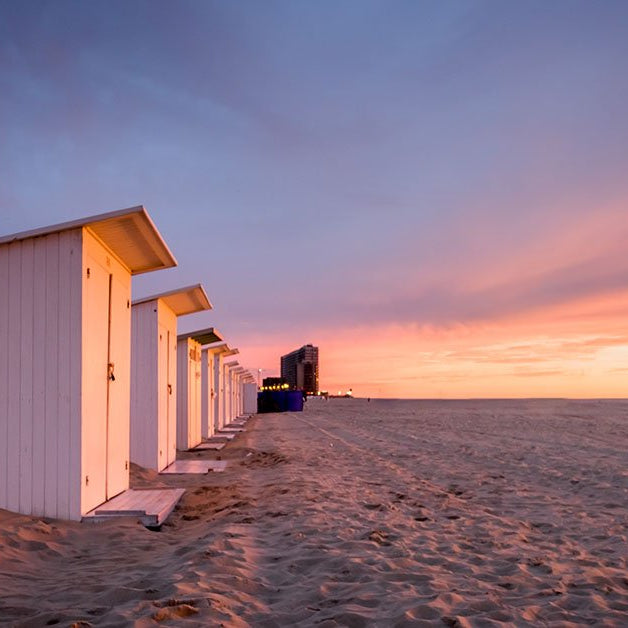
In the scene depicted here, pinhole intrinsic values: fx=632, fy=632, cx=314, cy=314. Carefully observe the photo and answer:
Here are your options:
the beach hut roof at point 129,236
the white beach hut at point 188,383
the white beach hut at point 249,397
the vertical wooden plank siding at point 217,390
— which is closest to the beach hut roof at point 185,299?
the beach hut roof at point 129,236

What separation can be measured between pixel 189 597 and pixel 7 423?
332cm

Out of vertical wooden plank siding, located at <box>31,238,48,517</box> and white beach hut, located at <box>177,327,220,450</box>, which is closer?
vertical wooden plank siding, located at <box>31,238,48,517</box>

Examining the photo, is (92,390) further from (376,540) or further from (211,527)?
(376,540)

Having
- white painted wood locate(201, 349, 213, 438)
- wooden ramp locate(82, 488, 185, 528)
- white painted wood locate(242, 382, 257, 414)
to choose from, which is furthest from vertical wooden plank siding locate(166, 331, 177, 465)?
white painted wood locate(242, 382, 257, 414)

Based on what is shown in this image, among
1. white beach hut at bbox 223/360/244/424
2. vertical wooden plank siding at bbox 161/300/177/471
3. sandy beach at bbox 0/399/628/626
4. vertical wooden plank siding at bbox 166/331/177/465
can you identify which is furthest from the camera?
white beach hut at bbox 223/360/244/424

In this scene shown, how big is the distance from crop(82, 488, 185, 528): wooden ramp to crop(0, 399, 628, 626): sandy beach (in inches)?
6.5

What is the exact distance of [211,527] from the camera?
608cm

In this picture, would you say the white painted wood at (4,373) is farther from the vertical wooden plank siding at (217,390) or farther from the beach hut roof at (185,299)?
the vertical wooden plank siding at (217,390)

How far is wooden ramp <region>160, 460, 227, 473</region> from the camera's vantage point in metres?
10.9

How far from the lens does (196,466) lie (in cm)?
1154

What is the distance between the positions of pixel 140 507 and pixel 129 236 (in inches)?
115

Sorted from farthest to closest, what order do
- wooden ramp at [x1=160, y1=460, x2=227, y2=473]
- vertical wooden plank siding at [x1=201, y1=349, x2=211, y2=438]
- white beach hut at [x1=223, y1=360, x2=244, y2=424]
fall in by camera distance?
white beach hut at [x1=223, y1=360, x2=244, y2=424] → vertical wooden plank siding at [x1=201, y1=349, x2=211, y2=438] → wooden ramp at [x1=160, y1=460, x2=227, y2=473]

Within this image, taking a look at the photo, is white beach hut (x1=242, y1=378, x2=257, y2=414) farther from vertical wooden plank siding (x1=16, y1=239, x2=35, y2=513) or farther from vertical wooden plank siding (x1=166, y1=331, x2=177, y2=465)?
vertical wooden plank siding (x1=16, y1=239, x2=35, y2=513)

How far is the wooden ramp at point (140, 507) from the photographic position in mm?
6223
